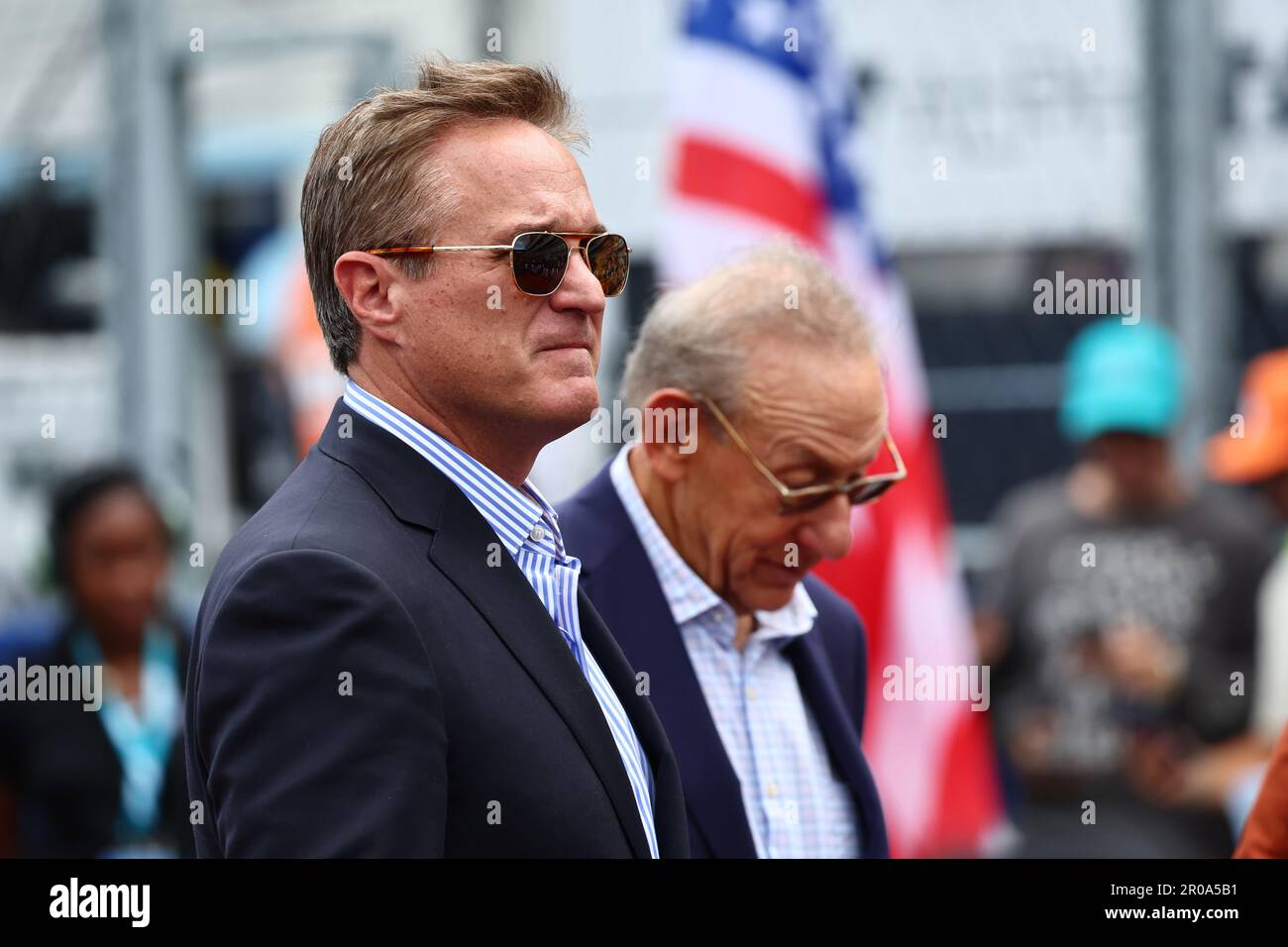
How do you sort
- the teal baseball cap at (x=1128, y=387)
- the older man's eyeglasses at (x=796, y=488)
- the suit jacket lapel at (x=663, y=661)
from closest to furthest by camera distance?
the suit jacket lapel at (x=663, y=661) < the older man's eyeglasses at (x=796, y=488) < the teal baseball cap at (x=1128, y=387)

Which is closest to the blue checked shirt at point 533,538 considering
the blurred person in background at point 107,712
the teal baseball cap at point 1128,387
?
the blurred person in background at point 107,712

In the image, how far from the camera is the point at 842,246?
457 centimetres

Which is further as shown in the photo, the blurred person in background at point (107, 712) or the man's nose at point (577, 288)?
the blurred person in background at point (107, 712)

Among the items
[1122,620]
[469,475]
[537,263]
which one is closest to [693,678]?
[469,475]

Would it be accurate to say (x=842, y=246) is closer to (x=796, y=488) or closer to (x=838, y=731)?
(x=796, y=488)

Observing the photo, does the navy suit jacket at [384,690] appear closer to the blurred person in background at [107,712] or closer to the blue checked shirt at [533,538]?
the blue checked shirt at [533,538]

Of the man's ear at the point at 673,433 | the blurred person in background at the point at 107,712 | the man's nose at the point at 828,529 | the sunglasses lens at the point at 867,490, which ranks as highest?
the man's ear at the point at 673,433

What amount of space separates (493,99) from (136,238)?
3.05 meters

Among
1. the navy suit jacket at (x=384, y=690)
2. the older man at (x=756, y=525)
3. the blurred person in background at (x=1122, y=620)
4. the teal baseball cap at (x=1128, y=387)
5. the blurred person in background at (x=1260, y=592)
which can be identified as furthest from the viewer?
the teal baseball cap at (x=1128, y=387)

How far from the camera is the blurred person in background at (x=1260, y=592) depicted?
423cm

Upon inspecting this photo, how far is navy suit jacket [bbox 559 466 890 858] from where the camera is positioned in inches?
89.8

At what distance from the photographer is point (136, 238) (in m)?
4.68
